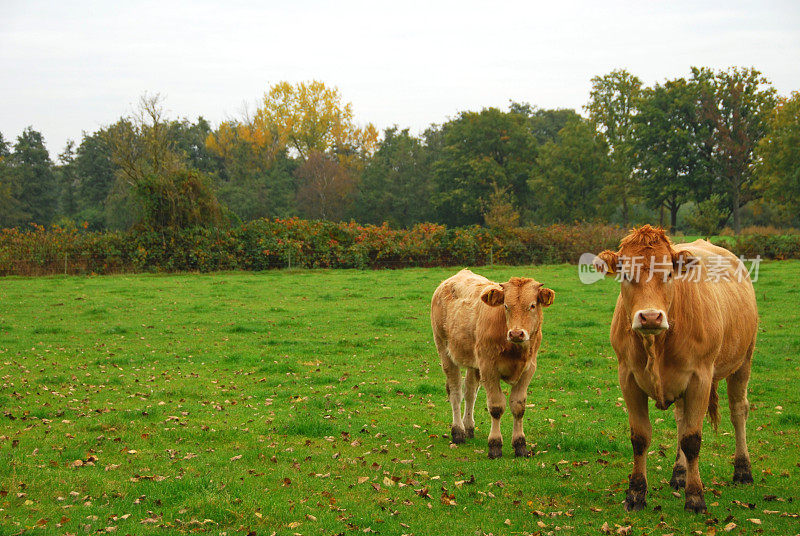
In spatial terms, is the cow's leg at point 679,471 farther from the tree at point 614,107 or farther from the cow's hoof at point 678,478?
the tree at point 614,107

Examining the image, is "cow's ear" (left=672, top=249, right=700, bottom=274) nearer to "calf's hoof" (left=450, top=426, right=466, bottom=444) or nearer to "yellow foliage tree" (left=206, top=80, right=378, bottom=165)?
"calf's hoof" (left=450, top=426, right=466, bottom=444)

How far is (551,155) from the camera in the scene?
215 ft

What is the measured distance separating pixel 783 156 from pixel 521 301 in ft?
186

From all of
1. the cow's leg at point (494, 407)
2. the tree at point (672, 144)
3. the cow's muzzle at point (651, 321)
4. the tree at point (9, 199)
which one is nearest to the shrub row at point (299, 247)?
the tree at point (672, 144)

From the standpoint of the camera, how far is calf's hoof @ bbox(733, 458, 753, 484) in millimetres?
7074

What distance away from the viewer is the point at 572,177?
64250 millimetres

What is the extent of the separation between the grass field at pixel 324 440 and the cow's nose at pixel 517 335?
161 cm

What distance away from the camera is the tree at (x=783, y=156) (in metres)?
53.3

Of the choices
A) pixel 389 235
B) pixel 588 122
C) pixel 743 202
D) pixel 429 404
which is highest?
pixel 588 122

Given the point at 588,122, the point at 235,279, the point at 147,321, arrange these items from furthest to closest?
the point at 588,122 → the point at 235,279 → the point at 147,321

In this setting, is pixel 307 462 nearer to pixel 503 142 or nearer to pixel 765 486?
pixel 765 486

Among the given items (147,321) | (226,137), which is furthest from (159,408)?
(226,137)

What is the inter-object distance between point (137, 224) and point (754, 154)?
186 ft

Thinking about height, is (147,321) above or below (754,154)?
below
